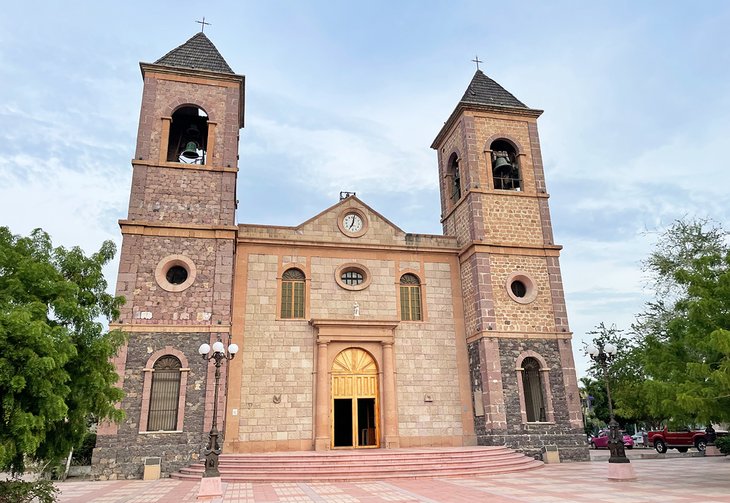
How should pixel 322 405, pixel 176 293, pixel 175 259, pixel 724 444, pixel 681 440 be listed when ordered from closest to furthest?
1. pixel 176 293
2. pixel 175 259
3. pixel 322 405
4. pixel 724 444
5. pixel 681 440

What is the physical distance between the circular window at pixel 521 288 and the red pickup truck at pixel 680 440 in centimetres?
1132

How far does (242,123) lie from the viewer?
24484 millimetres

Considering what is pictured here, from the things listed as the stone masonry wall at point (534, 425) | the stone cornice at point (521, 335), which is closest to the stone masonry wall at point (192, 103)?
the stone cornice at point (521, 335)

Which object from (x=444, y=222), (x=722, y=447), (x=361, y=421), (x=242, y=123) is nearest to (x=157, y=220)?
(x=242, y=123)

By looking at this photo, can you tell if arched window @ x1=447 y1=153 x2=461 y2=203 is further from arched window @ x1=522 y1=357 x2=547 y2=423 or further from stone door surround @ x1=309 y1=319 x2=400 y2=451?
arched window @ x1=522 y1=357 x2=547 y2=423

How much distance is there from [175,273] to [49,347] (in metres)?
10.5

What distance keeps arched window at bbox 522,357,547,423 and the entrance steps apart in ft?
10.6

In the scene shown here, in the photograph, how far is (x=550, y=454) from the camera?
19.0 m

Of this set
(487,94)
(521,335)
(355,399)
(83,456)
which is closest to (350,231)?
(355,399)

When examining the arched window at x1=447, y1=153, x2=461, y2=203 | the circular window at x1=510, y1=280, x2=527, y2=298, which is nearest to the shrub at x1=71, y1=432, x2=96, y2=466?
the circular window at x1=510, y1=280, x2=527, y2=298

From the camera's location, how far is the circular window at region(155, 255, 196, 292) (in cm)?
1855

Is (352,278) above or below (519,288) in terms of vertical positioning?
above

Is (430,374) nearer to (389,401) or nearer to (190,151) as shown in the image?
(389,401)

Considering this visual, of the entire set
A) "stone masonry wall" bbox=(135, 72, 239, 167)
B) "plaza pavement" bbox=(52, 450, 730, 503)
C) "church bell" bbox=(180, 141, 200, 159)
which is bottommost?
"plaza pavement" bbox=(52, 450, 730, 503)
